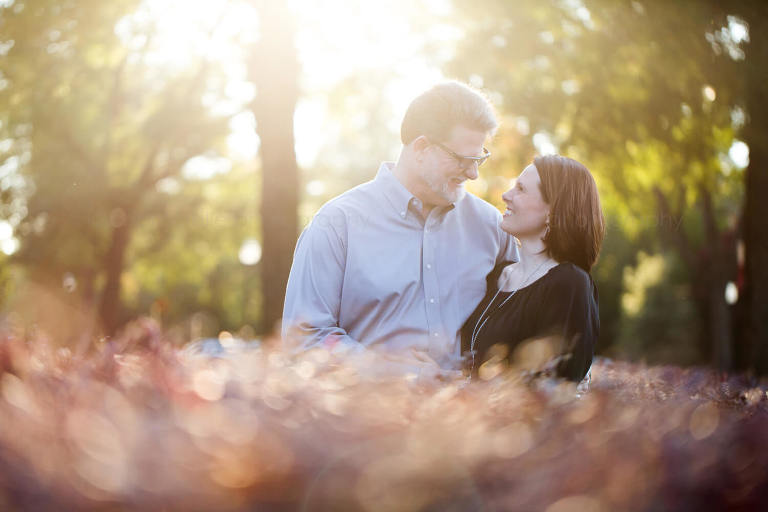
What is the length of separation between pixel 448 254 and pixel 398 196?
48cm

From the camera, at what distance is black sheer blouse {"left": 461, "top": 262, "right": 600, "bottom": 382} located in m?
3.64

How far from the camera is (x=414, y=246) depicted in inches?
183

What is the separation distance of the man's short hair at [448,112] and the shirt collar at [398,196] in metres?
0.30

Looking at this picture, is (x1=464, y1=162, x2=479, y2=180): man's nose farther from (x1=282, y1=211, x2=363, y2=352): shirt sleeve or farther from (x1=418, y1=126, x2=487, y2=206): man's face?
(x1=282, y1=211, x2=363, y2=352): shirt sleeve

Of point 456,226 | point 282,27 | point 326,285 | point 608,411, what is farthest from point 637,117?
point 608,411

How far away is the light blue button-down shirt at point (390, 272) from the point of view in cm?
439

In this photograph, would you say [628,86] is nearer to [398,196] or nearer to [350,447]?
[398,196]

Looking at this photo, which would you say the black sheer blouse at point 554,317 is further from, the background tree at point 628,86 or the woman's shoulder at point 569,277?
the background tree at point 628,86

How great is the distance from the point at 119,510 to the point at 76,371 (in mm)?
894

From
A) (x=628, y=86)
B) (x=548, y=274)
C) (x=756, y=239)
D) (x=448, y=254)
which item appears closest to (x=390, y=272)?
(x=448, y=254)

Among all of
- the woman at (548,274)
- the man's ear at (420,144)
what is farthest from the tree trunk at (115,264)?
the woman at (548,274)

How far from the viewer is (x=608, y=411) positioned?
182 cm

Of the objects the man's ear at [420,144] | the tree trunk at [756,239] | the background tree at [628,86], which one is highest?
the man's ear at [420,144]

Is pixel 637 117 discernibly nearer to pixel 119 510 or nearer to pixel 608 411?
pixel 608 411
